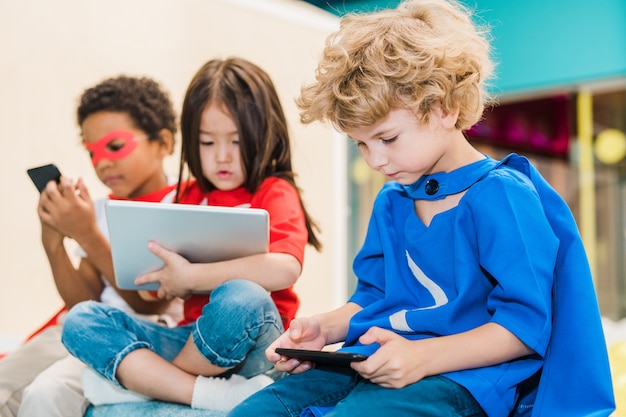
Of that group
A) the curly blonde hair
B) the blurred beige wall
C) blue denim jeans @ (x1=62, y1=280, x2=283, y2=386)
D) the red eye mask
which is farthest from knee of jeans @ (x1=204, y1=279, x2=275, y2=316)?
the blurred beige wall

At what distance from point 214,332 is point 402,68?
556 mm

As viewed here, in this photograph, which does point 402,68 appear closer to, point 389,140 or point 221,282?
point 389,140

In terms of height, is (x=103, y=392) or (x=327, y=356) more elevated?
(x=327, y=356)

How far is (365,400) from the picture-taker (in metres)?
0.96

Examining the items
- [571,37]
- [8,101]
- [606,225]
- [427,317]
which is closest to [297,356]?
[427,317]

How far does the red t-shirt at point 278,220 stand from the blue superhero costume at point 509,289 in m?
0.34

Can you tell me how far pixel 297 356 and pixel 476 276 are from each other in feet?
0.93

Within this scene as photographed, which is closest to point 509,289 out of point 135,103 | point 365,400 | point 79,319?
point 365,400

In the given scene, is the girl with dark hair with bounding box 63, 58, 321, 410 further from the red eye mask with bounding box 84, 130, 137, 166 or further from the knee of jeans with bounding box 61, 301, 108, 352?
the red eye mask with bounding box 84, 130, 137, 166

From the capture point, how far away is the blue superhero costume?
993mm

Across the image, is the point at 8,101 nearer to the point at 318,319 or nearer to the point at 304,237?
the point at 304,237

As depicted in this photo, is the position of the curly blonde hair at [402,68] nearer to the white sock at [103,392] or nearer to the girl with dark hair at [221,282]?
the girl with dark hair at [221,282]

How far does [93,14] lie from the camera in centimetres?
242

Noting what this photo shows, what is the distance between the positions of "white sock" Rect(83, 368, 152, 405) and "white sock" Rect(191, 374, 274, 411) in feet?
0.41
